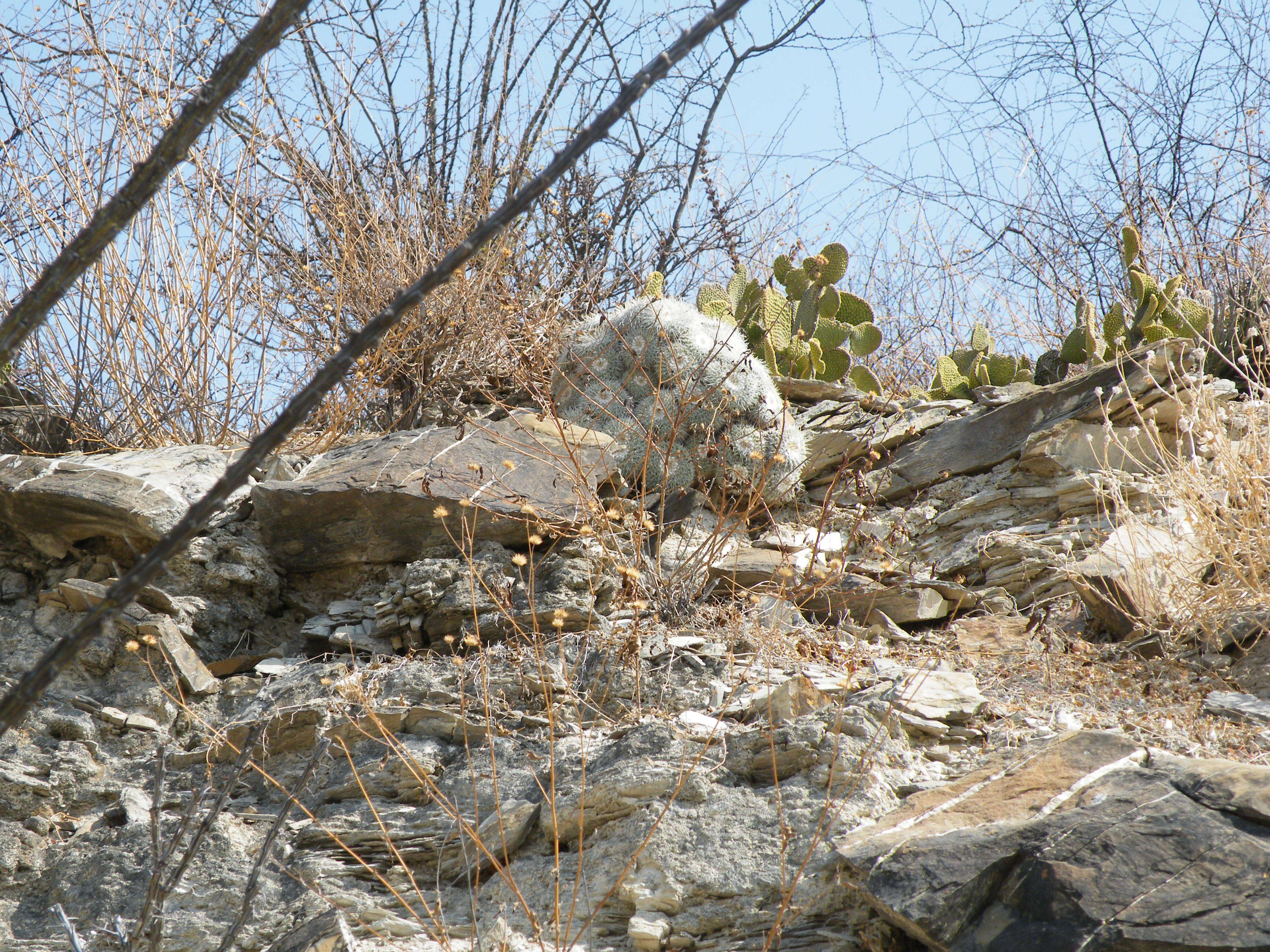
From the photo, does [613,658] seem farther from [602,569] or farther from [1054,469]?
[1054,469]

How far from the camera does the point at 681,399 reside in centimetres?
430

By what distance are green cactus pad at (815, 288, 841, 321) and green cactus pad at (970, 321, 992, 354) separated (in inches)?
36.7

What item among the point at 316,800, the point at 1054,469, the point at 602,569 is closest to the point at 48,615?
the point at 316,800

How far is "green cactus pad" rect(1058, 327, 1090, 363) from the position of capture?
5492 mm

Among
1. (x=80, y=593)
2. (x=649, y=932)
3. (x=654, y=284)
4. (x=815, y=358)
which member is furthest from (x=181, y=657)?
(x=815, y=358)

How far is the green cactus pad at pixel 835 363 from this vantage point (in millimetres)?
5793

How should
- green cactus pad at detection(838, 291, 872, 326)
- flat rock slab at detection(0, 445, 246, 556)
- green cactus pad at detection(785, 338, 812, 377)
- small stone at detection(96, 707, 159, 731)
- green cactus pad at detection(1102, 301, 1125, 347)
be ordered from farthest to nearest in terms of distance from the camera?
1. green cactus pad at detection(838, 291, 872, 326)
2. green cactus pad at detection(785, 338, 812, 377)
3. green cactus pad at detection(1102, 301, 1125, 347)
4. flat rock slab at detection(0, 445, 246, 556)
5. small stone at detection(96, 707, 159, 731)

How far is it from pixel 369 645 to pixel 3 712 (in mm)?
2819

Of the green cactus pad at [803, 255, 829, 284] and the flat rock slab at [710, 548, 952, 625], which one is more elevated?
the green cactus pad at [803, 255, 829, 284]

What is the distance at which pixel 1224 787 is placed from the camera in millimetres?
2016

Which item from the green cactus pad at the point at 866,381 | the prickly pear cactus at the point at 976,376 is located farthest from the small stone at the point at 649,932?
the prickly pear cactus at the point at 976,376

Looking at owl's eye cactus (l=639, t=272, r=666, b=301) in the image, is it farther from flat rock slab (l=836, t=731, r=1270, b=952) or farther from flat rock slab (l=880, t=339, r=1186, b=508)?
flat rock slab (l=836, t=731, r=1270, b=952)

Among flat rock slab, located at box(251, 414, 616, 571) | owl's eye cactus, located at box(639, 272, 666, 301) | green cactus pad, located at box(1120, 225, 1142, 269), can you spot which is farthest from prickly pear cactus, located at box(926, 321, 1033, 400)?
flat rock slab, located at box(251, 414, 616, 571)

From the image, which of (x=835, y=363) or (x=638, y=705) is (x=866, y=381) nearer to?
(x=835, y=363)
